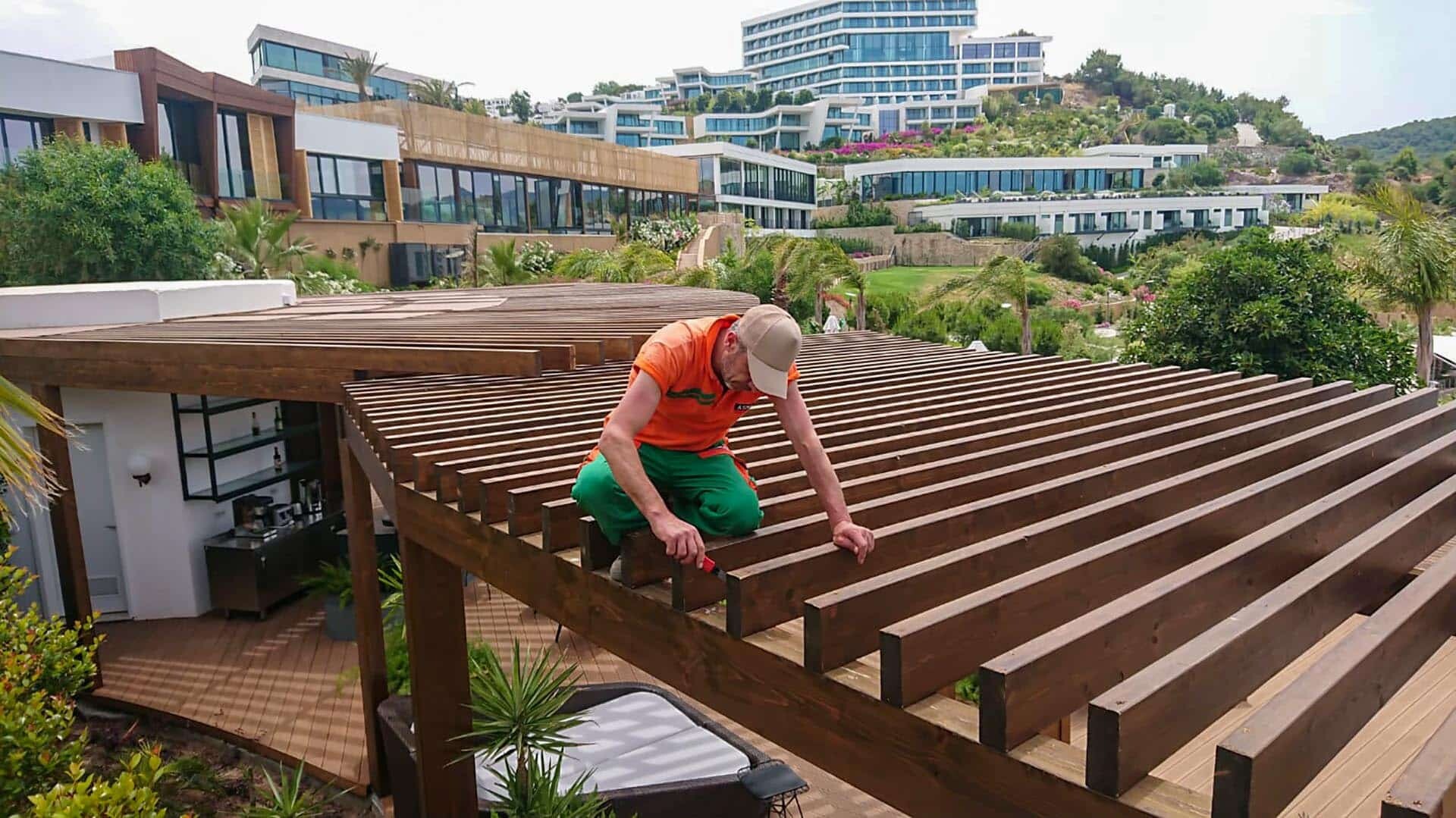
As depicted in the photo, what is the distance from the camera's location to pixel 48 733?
4.09 metres

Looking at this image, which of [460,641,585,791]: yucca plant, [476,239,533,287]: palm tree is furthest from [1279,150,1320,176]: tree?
[460,641,585,791]: yucca plant

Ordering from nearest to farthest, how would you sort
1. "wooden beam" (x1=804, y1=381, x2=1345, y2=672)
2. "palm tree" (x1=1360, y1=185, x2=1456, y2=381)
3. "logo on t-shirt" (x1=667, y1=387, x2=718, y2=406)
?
"wooden beam" (x1=804, y1=381, x2=1345, y2=672) → "logo on t-shirt" (x1=667, y1=387, x2=718, y2=406) → "palm tree" (x1=1360, y1=185, x2=1456, y2=381)

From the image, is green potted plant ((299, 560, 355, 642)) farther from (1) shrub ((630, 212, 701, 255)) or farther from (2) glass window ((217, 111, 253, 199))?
(1) shrub ((630, 212, 701, 255))

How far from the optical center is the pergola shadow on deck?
1896 mm

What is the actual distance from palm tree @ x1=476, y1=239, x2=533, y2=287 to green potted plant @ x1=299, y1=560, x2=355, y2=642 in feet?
53.7

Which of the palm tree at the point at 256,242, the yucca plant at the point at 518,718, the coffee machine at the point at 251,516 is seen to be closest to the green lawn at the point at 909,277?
the palm tree at the point at 256,242

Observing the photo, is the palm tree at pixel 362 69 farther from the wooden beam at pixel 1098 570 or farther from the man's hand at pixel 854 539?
the man's hand at pixel 854 539

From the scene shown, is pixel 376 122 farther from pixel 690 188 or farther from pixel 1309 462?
pixel 1309 462

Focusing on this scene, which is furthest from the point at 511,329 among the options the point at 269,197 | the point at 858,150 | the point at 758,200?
the point at 858,150

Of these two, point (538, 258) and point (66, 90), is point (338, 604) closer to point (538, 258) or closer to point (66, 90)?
point (66, 90)

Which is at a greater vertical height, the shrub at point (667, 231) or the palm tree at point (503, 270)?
the shrub at point (667, 231)

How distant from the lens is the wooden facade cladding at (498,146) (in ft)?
92.5

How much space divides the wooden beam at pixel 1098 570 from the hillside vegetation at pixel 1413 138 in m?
122

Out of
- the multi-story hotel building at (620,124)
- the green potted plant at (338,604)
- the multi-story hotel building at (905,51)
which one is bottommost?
the green potted plant at (338,604)
